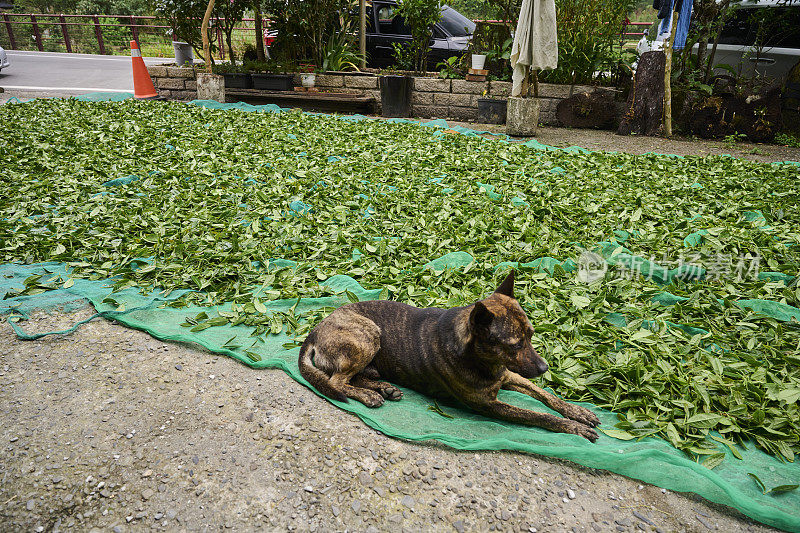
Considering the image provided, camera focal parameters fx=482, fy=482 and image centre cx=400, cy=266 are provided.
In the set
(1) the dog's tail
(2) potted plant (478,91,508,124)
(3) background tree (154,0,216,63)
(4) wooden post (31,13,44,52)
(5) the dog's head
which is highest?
(4) wooden post (31,13,44,52)

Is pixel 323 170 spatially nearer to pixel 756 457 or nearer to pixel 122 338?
pixel 122 338

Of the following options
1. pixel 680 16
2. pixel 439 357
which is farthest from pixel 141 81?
pixel 439 357

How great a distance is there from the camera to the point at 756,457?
1.89 meters

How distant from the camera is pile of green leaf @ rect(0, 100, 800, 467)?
230cm

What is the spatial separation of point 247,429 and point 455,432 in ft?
2.82

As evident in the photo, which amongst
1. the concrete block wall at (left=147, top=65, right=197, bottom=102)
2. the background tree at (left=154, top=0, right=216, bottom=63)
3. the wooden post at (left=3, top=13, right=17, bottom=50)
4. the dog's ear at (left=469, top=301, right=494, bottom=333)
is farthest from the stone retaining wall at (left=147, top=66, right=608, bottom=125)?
the wooden post at (left=3, top=13, right=17, bottom=50)

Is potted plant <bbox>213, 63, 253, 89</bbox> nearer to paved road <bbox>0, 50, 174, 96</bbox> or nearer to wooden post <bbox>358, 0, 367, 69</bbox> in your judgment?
wooden post <bbox>358, 0, 367, 69</bbox>

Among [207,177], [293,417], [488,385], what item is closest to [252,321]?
[293,417]

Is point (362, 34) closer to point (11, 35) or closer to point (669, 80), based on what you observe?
point (669, 80)

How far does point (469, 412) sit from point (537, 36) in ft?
23.3

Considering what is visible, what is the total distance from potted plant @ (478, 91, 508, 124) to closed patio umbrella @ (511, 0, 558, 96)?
1.46 m

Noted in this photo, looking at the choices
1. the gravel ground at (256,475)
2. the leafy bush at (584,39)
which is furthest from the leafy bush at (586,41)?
the gravel ground at (256,475)

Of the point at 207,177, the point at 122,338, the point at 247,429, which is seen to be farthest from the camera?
the point at 207,177

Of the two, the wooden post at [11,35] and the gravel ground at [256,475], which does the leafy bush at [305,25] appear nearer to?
the gravel ground at [256,475]
